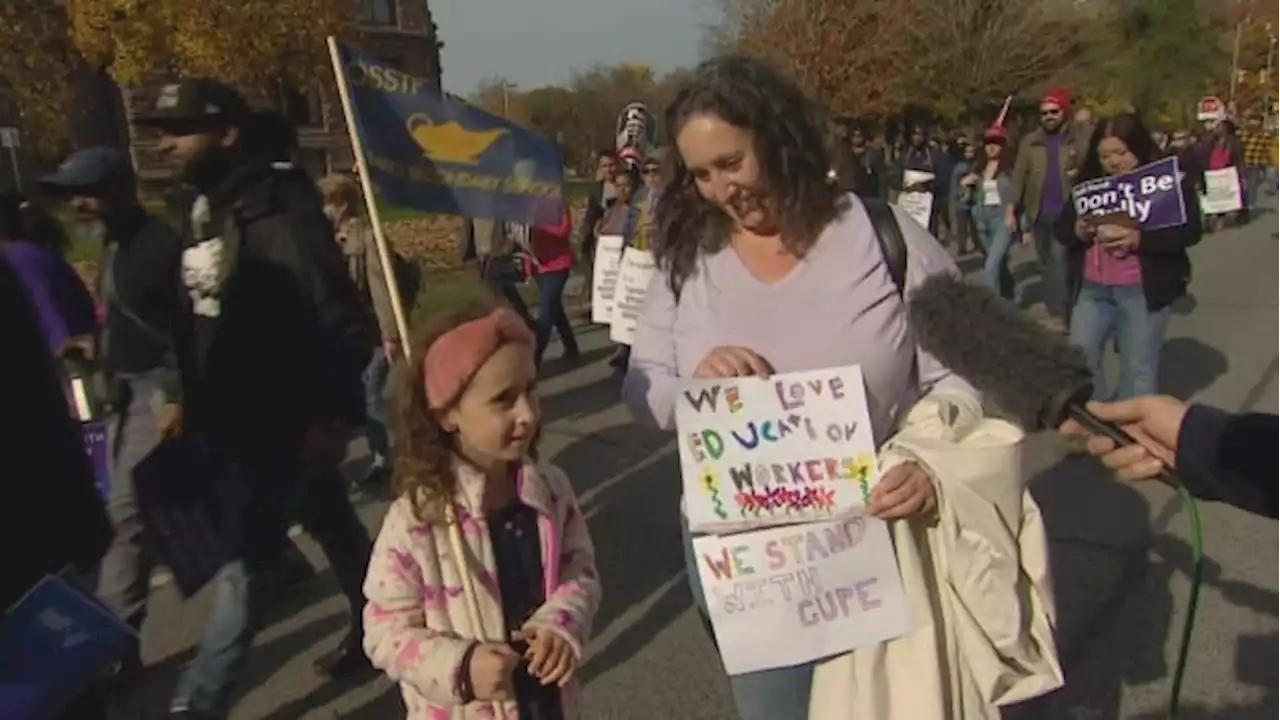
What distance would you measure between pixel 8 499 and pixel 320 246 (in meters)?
1.94

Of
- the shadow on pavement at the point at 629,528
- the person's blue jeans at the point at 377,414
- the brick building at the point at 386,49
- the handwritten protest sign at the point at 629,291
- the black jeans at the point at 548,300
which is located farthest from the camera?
the brick building at the point at 386,49

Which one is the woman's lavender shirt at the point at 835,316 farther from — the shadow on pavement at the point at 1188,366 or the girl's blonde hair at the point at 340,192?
the shadow on pavement at the point at 1188,366

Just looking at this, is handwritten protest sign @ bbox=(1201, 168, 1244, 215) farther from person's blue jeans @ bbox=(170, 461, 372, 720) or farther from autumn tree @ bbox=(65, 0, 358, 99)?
autumn tree @ bbox=(65, 0, 358, 99)

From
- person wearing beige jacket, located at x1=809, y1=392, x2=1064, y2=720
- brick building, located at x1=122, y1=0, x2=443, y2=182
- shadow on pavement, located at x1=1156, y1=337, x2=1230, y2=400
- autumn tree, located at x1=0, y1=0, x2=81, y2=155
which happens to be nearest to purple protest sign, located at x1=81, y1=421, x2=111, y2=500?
person wearing beige jacket, located at x1=809, y1=392, x2=1064, y2=720

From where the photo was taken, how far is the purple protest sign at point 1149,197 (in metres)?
5.31

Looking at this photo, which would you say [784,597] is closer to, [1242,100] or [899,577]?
[899,577]

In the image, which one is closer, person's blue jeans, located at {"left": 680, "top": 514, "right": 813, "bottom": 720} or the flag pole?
person's blue jeans, located at {"left": 680, "top": 514, "right": 813, "bottom": 720}

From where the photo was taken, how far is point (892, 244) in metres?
2.30

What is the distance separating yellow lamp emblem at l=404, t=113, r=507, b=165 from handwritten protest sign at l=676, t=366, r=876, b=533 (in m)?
1.31

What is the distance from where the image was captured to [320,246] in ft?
12.0

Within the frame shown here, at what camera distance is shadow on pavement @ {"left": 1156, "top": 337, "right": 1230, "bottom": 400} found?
24.3 ft

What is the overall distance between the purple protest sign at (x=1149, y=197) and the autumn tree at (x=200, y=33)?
20.7 m

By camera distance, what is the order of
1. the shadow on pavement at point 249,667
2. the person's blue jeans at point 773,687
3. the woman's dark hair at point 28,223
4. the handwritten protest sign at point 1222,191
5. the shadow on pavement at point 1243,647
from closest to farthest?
the person's blue jeans at point 773,687 → the shadow on pavement at point 1243,647 → the shadow on pavement at point 249,667 → the woman's dark hair at point 28,223 → the handwritten protest sign at point 1222,191

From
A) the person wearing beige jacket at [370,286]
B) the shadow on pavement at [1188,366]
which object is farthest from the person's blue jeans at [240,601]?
the shadow on pavement at [1188,366]
